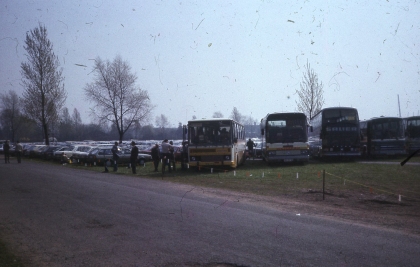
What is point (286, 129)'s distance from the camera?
1152 inches

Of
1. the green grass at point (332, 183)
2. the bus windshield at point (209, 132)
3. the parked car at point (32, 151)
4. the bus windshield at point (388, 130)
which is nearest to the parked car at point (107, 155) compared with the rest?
the bus windshield at point (209, 132)

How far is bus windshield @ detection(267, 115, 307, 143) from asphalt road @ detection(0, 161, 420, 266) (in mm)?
15591

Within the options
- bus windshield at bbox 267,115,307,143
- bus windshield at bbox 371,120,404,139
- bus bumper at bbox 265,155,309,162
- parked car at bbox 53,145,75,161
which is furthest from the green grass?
parked car at bbox 53,145,75,161

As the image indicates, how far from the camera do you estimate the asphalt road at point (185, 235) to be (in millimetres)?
7410

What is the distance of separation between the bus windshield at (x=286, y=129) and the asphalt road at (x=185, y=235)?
614 inches

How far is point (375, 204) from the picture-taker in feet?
44.4

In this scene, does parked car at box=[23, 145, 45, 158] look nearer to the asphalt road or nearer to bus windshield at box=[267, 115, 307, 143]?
bus windshield at box=[267, 115, 307, 143]

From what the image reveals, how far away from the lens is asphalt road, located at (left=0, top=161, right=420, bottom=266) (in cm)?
741

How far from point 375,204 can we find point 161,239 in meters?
7.69

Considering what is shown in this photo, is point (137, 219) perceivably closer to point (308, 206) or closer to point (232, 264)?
point (232, 264)

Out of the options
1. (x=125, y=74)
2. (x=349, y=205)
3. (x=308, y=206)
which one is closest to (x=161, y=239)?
(x=308, y=206)

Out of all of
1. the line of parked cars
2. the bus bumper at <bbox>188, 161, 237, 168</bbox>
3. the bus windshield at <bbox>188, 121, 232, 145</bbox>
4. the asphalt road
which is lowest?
the asphalt road

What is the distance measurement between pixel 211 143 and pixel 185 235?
1695cm

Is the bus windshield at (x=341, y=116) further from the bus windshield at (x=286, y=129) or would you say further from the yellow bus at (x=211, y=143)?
the yellow bus at (x=211, y=143)
